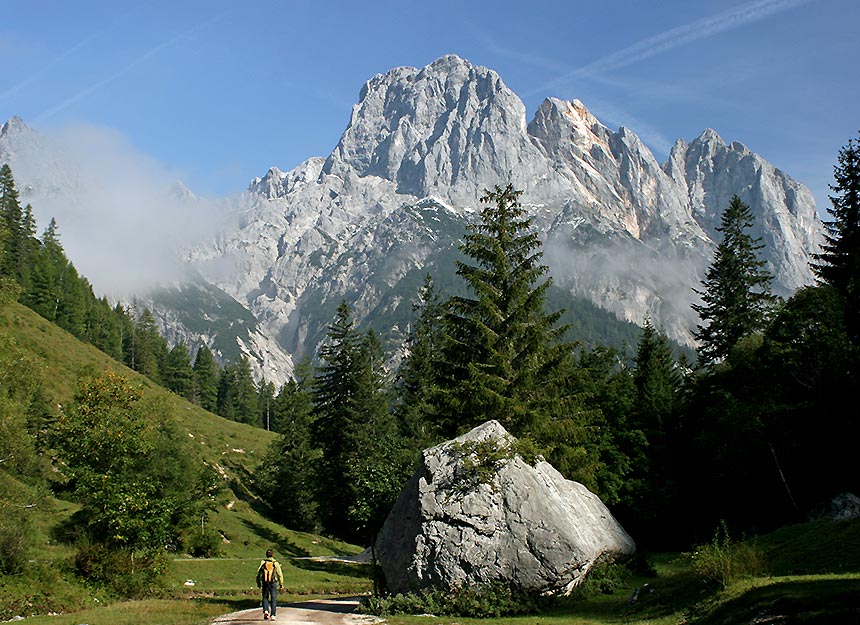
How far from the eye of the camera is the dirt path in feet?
60.1

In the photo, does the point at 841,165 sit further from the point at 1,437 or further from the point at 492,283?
the point at 1,437

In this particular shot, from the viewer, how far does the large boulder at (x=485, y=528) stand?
19.6 metres

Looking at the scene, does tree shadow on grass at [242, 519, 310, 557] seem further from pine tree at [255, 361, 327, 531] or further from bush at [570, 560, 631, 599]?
bush at [570, 560, 631, 599]

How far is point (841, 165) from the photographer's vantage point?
40.0m

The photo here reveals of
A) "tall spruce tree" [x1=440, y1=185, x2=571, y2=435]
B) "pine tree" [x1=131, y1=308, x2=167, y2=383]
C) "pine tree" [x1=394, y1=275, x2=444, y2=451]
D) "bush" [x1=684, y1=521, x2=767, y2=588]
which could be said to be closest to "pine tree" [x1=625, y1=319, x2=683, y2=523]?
"tall spruce tree" [x1=440, y1=185, x2=571, y2=435]

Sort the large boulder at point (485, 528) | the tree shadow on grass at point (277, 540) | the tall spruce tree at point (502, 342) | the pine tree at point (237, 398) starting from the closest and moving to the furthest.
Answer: the large boulder at point (485, 528)
the tall spruce tree at point (502, 342)
the tree shadow on grass at point (277, 540)
the pine tree at point (237, 398)

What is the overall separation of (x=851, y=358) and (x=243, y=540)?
139 ft

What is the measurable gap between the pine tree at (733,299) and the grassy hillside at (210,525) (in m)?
31.4

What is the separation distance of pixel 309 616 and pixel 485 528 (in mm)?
6086

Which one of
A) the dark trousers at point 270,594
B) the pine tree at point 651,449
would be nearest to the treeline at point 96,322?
the dark trousers at point 270,594

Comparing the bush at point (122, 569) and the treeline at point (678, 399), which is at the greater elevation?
the treeline at point (678, 399)

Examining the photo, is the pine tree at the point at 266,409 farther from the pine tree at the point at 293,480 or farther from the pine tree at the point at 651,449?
the pine tree at the point at 651,449

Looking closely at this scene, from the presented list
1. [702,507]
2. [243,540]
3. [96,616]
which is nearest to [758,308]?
[702,507]

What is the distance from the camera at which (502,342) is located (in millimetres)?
31828
